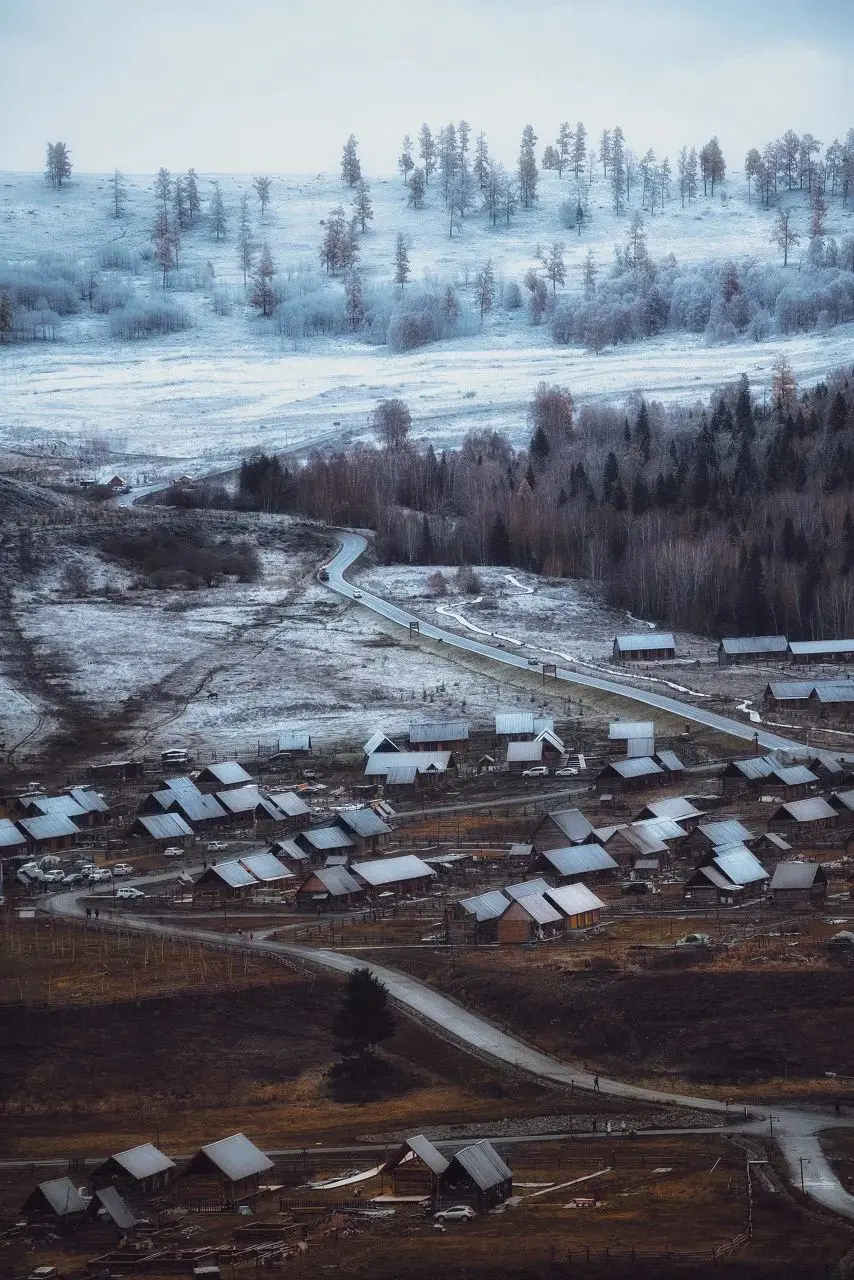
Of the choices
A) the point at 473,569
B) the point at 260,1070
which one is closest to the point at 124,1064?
the point at 260,1070

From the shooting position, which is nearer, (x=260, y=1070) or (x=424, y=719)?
(x=260, y=1070)

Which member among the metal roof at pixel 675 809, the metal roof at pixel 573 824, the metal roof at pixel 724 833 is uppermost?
the metal roof at pixel 724 833

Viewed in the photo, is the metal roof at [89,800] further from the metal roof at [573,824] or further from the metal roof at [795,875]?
the metal roof at [795,875]

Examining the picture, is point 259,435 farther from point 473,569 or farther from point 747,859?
point 747,859

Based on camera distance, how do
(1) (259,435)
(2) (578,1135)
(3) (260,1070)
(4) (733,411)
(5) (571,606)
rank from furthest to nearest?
(1) (259,435), (4) (733,411), (5) (571,606), (3) (260,1070), (2) (578,1135)

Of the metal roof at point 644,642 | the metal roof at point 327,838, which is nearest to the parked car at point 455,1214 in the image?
the metal roof at point 327,838
